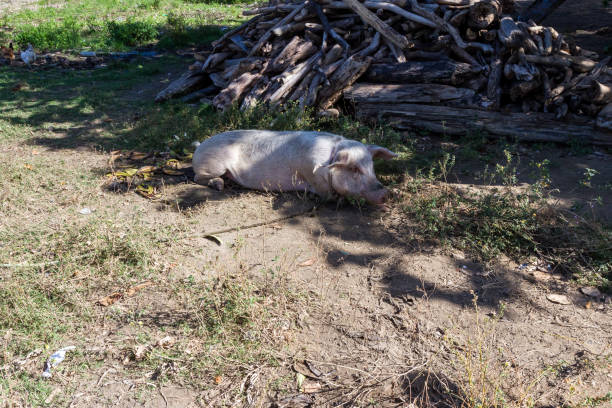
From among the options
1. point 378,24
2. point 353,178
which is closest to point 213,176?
point 353,178

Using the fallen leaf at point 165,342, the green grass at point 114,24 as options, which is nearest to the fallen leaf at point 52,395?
the fallen leaf at point 165,342

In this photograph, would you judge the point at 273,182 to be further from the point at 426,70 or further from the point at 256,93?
the point at 426,70

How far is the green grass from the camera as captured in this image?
42.5 feet

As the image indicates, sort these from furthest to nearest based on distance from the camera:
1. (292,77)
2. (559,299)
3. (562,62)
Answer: (292,77) → (562,62) → (559,299)

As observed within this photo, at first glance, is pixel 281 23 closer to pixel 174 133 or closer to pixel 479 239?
pixel 174 133

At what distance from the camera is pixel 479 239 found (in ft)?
14.2

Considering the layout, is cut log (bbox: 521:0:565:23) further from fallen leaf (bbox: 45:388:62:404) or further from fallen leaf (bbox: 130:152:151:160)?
fallen leaf (bbox: 45:388:62:404)

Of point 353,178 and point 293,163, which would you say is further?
point 293,163

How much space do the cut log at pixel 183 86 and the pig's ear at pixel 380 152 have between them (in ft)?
16.1

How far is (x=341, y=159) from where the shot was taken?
5109 millimetres

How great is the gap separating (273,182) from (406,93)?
3.06 m

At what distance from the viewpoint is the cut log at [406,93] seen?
711 centimetres

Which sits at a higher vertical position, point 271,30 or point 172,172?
point 271,30

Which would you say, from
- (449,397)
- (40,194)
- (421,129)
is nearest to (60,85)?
(40,194)
